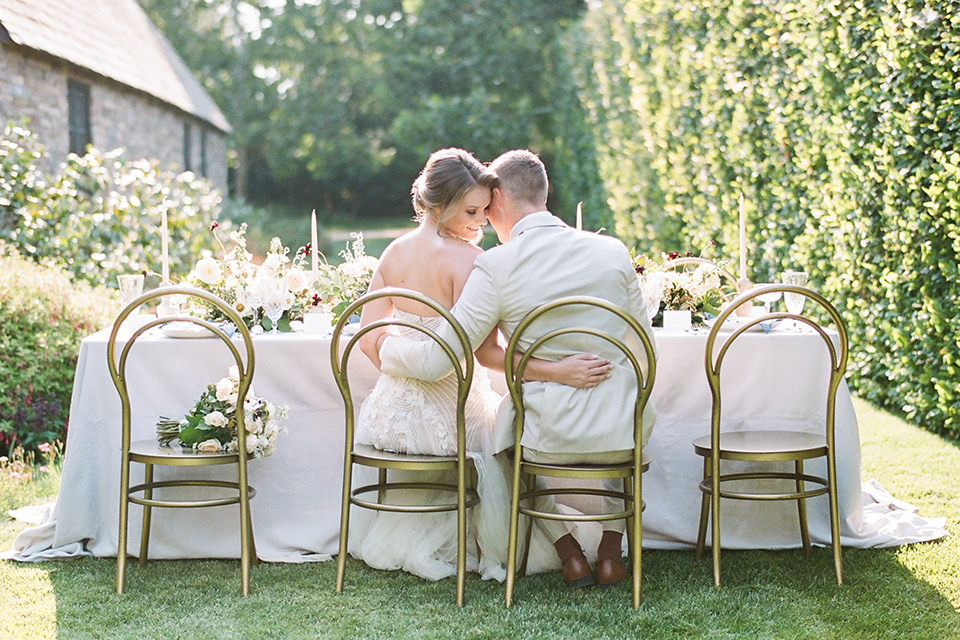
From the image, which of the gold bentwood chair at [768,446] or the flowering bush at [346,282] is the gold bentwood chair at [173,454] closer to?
the flowering bush at [346,282]

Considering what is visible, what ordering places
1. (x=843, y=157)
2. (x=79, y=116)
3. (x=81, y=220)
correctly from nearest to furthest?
(x=843, y=157), (x=81, y=220), (x=79, y=116)

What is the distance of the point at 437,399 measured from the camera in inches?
150

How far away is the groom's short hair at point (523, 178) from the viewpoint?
143 inches

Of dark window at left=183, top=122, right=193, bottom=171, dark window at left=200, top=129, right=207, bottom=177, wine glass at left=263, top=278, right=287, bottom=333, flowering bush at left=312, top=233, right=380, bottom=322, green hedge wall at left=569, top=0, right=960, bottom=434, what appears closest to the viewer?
wine glass at left=263, top=278, right=287, bottom=333

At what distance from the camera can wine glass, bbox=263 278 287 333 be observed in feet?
13.9

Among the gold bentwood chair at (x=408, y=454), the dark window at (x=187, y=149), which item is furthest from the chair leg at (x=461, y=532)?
the dark window at (x=187, y=149)

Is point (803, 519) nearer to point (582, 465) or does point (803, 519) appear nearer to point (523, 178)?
point (582, 465)

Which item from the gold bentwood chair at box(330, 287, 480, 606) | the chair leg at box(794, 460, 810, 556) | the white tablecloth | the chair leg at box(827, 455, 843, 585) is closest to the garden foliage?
the white tablecloth

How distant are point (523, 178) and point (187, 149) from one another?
15.4 meters

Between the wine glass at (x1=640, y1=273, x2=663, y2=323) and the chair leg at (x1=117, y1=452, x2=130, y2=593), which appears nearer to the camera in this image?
the chair leg at (x1=117, y1=452, x2=130, y2=593)

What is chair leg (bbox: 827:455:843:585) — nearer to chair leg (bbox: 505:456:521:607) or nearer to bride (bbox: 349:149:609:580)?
bride (bbox: 349:149:609:580)

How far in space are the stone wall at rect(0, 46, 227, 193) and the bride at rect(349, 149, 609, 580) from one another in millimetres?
6591

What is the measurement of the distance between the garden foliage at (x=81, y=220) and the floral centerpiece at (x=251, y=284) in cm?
290

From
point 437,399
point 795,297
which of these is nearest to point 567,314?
point 437,399
